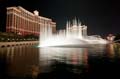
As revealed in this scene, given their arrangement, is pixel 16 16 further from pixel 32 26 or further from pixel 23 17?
pixel 32 26

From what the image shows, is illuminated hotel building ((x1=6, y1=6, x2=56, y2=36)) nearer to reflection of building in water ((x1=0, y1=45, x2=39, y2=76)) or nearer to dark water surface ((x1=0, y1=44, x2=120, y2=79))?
Answer: reflection of building in water ((x1=0, y1=45, x2=39, y2=76))

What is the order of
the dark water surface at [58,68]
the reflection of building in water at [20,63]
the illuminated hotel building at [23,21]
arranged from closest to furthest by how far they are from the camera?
the dark water surface at [58,68] < the reflection of building in water at [20,63] < the illuminated hotel building at [23,21]

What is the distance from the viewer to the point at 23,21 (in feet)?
409

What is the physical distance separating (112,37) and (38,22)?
2281 inches

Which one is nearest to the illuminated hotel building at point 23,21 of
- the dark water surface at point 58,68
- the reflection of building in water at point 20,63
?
the reflection of building in water at point 20,63

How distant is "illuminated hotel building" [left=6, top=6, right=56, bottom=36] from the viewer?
350ft

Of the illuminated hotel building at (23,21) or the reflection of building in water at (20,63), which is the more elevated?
the illuminated hotel building at (23,21)

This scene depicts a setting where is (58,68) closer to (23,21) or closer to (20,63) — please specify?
(20,63)

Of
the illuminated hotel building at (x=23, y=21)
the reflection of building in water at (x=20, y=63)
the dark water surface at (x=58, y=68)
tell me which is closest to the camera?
the dark water surface at (x=58, y=68)

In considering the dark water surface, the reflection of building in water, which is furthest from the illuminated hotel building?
the dark water surface

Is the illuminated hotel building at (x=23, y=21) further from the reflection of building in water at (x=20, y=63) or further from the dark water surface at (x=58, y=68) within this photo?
the dark water surface at (x=58, y=68)

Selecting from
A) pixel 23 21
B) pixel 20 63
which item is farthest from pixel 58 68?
pixel 23 21

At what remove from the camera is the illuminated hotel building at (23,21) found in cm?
10681

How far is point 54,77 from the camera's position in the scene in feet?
32.3
